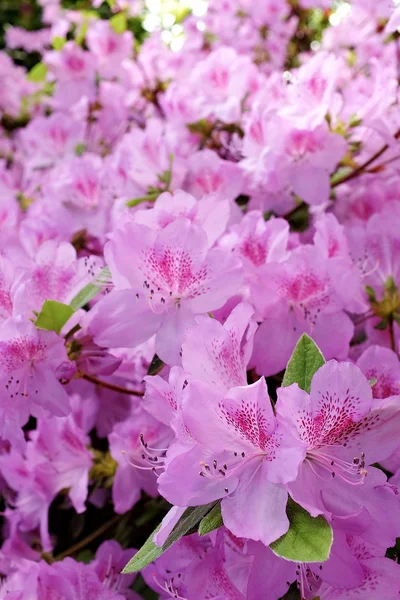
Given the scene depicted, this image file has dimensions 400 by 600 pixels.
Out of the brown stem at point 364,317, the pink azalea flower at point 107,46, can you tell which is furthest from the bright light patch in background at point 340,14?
the brown stem at point 364,317

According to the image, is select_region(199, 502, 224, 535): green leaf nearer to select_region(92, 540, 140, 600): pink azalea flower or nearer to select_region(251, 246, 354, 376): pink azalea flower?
select_region(251, 246, 354, 376): pink azalea flower

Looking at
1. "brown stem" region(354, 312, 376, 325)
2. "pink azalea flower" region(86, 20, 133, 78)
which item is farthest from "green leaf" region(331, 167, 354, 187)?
"pink azalea flower" region(86, 20, 133, 78)

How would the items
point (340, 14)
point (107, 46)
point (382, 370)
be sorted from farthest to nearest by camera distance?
1. point (340, 14)
2. point (107, 46)
3. point (382, 370)

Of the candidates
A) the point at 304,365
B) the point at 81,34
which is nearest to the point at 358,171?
the point at 304,365

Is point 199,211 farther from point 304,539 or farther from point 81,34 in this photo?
point 81,34

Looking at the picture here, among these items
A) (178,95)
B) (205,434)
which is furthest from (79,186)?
(205,434)

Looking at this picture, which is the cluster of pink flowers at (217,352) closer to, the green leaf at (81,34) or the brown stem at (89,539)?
the brown stem at (89,539)

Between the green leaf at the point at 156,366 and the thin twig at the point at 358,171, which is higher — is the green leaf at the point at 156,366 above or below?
below
